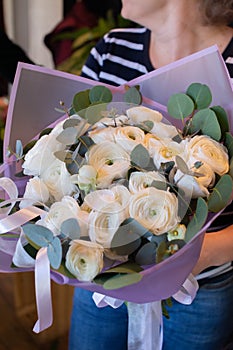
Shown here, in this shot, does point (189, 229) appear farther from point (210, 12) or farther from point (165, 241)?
point (210, 12)

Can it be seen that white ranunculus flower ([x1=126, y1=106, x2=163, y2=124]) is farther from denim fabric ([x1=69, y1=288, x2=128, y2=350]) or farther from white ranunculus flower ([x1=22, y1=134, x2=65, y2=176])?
denim fabric ([x1=69, y1=288, x2=128, y2=350])

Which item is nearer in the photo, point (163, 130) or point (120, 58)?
point (163, 130)

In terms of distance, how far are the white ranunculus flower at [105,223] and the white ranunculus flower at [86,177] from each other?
0.05 m

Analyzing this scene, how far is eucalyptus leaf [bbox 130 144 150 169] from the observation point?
2.48 feet

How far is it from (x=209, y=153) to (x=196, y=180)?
0.06 metres

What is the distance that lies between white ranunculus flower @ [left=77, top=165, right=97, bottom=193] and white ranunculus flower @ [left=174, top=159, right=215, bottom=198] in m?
0.12

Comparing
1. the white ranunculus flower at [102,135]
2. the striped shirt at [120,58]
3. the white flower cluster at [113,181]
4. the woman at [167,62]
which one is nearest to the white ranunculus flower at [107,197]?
the white flower cluster at [113,181]

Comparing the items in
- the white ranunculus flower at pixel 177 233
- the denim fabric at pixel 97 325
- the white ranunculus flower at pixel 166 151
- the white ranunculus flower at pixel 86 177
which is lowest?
the denim fabric at pixel 97 325

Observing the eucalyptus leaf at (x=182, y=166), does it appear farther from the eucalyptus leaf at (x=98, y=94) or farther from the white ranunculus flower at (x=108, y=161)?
the eucalyptus leaf at (x=98, y=94)

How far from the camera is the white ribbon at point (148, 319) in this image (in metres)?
0.88

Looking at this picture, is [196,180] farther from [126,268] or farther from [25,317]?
[25,317]

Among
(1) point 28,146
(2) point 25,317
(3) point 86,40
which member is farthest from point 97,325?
(3) point 86,40

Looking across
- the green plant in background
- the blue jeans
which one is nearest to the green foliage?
the blue jeans

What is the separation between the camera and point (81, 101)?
0.87 m
